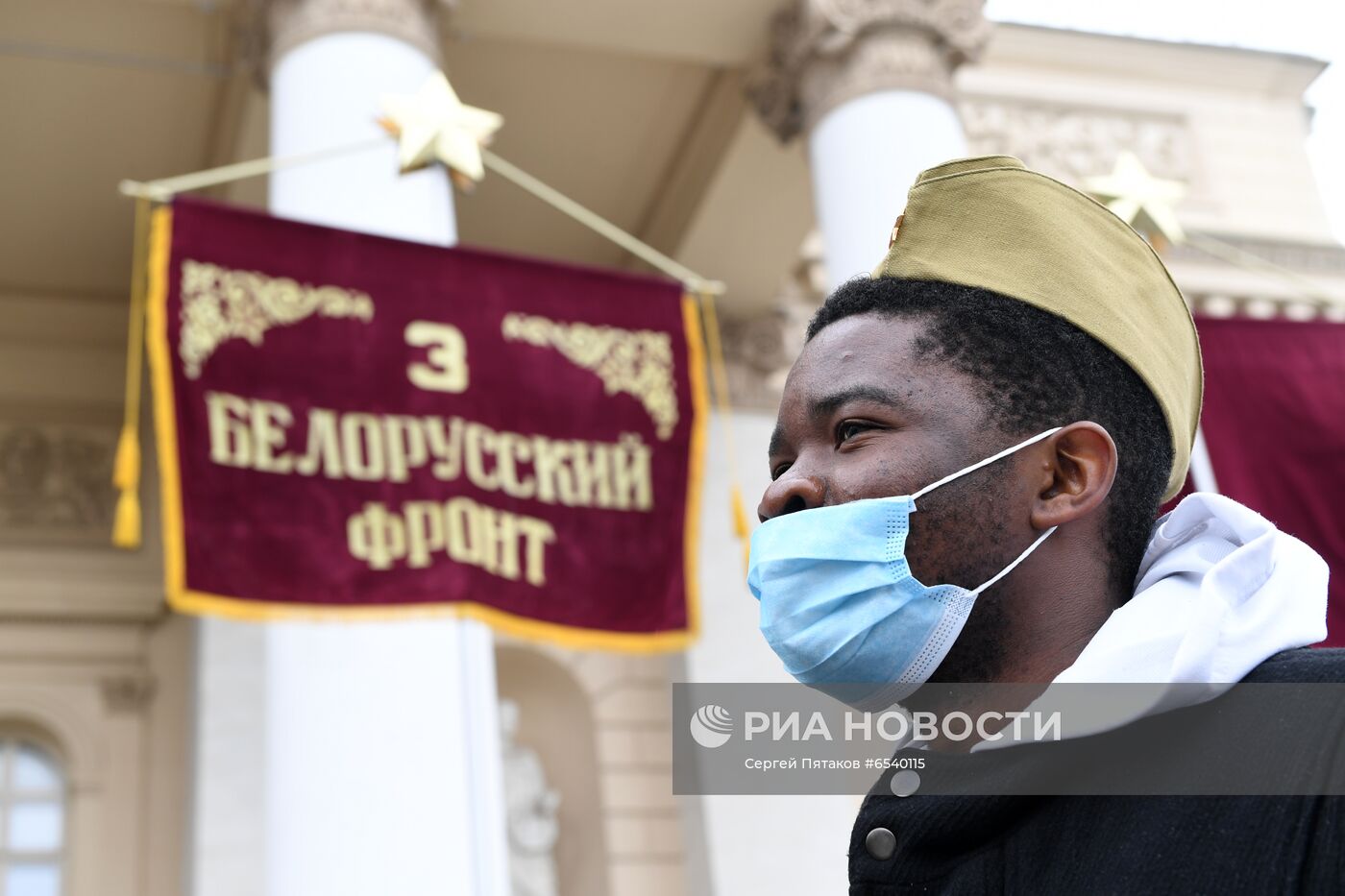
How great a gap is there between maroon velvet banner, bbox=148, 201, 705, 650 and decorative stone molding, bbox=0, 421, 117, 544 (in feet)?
14.9

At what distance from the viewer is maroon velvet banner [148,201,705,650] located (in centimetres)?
599

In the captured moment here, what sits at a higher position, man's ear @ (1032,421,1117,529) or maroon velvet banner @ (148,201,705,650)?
maroon velvet banner @ (148,201,705,650)

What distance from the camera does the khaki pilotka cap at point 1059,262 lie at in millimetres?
1809

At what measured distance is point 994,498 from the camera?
5.76 feet

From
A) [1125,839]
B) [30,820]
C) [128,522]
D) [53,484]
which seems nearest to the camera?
[1125,839]

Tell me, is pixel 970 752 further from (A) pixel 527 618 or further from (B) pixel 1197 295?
(B) pixel 1197 295

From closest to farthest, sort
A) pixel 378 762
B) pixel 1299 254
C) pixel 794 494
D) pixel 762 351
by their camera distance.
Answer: pixel 794 494
pixel 378 762
pixel 762 351
pixel 1299 254

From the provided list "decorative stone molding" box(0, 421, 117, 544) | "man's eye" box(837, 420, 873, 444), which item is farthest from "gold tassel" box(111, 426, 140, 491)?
"man's eye" box(837, 420, 873, 444)

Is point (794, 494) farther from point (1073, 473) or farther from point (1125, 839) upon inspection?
point (1125, 839)

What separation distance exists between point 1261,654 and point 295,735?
4893 millimetres

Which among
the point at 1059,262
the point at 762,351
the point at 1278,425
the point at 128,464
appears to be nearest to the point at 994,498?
the point at 1059,262

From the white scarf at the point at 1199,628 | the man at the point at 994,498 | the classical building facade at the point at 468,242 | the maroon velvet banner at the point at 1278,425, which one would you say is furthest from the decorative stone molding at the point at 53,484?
the white scarf at the point at 1199,628

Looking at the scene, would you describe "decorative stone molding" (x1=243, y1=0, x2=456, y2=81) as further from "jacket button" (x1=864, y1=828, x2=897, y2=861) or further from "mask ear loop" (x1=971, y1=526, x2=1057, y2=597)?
"jacket button" (x1=864, y1=828, x2=897, y2=861)

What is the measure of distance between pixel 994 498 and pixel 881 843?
38 cm
